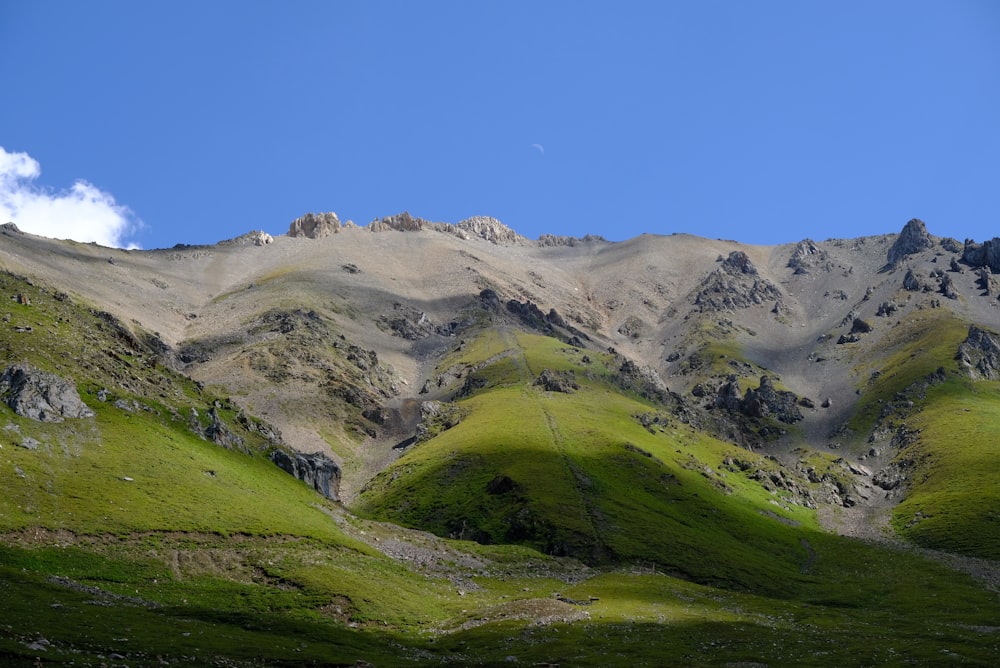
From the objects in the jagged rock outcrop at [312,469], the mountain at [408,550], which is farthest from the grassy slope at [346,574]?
the jagged rock outcrop at [312,469]

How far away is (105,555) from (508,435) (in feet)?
399

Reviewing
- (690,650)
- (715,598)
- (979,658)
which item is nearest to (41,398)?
(690,650)

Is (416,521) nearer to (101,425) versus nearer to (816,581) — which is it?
→ (101,425)

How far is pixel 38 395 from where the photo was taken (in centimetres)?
10188

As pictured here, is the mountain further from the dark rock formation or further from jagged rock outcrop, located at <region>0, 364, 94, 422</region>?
the dark rock formation

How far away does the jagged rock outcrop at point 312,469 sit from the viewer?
5566 inches

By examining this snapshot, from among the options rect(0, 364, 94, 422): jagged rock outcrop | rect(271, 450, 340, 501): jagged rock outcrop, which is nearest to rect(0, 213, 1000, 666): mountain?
rect(0, 364, 94, 422): jagged rock outcrop

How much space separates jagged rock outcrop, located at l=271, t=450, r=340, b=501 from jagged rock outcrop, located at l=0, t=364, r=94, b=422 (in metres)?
39.7

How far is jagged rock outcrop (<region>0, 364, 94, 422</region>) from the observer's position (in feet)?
325

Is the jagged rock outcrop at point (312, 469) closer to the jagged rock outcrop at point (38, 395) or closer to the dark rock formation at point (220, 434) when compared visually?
the dark rock formation at point (220, 434)

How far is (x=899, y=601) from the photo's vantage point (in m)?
122

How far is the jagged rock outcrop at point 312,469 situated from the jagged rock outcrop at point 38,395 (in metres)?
39.7

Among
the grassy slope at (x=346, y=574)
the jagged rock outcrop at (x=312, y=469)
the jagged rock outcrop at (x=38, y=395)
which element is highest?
the jagged rock outcrop at (x=38, y=395)

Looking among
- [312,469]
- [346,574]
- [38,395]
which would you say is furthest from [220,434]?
[346,574]
